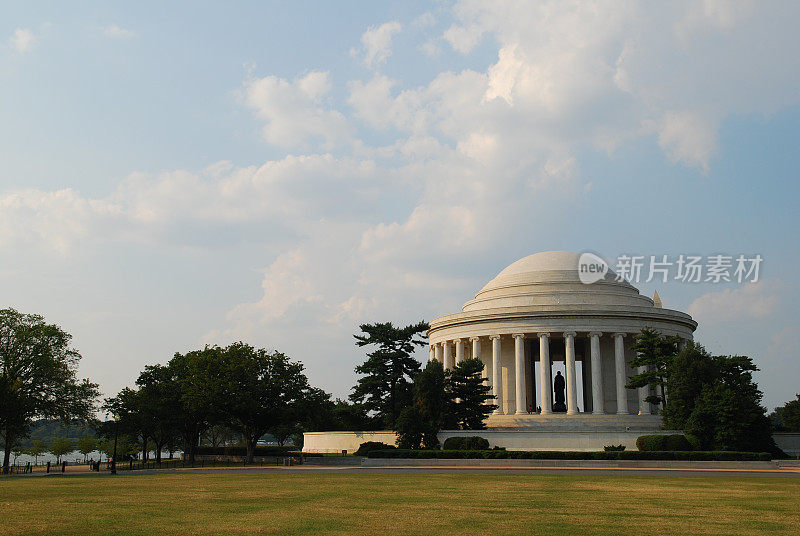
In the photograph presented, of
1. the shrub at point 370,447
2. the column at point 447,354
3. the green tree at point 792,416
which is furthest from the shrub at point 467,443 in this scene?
the green tree at point 792,416

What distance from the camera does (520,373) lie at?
254 feet

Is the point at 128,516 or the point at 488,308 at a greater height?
the point at 488,308

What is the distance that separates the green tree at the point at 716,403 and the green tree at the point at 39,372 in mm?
57414

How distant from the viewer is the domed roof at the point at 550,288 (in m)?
79.6

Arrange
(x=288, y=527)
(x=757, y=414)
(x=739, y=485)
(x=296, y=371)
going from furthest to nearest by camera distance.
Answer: (x=296, y=371)
(x=757, y=414)
(x=739, y=485)
(x=288, y=527)

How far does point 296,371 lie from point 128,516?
52.4m

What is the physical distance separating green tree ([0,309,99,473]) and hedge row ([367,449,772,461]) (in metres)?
33.9

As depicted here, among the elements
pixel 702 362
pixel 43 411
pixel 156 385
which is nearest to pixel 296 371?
pixel 156 385

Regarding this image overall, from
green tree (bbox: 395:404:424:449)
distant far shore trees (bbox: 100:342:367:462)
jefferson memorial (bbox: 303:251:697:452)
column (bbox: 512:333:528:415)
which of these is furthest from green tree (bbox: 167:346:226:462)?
column (bbox: 512:333:528:415)

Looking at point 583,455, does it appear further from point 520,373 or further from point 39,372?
point 39,372

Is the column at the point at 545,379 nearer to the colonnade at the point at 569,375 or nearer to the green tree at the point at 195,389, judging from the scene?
the colonnade at the point at 569,375

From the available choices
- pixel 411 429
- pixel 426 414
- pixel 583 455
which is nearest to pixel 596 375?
pixel 426 414

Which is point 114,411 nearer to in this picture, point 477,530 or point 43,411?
point 43,411

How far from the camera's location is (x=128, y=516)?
21109 millimetres
